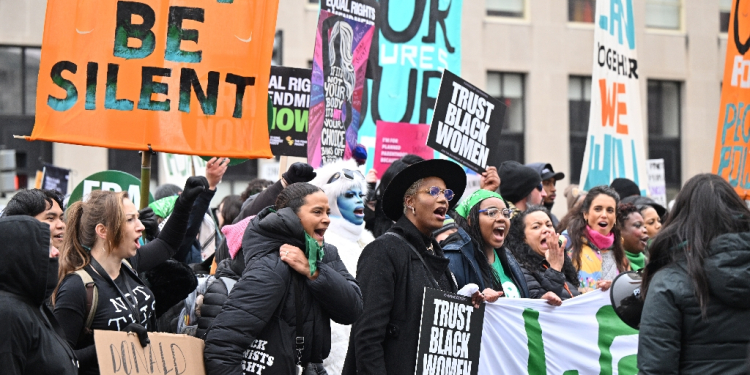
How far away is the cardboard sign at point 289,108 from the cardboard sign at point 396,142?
0.68m

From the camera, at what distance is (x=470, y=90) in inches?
332

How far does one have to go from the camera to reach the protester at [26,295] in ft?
12.6

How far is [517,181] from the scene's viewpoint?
8289 mm

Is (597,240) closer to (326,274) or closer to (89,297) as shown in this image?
(326,274)

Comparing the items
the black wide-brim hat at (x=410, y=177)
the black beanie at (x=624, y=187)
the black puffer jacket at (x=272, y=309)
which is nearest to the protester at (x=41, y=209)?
the black puffer jacket at (x=272, y=309)

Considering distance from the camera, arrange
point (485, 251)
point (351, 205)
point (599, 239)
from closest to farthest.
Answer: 1. point (485, 251)
2. point (351, 205)
3. point (599, 239)

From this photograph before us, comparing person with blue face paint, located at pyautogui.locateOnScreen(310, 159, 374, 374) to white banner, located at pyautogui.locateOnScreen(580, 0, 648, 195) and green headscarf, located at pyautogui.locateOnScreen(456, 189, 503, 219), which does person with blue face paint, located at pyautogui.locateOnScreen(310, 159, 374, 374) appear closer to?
green headscarf, located at pyautogui.locateOnScreen(456, 189, 503, 219)

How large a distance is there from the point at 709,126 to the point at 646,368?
24964mm

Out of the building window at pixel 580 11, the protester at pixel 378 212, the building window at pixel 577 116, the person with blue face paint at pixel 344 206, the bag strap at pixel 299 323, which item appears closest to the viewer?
the bag strap at pixel 299 323

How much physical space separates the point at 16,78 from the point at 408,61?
15567mm

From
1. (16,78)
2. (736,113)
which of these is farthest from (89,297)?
(16,78)

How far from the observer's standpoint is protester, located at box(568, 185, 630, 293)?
7.77 m

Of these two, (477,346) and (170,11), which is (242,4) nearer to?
(170,11)

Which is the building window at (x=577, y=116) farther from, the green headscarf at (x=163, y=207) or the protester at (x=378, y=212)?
the green headscarf at (x=163, y=207)
